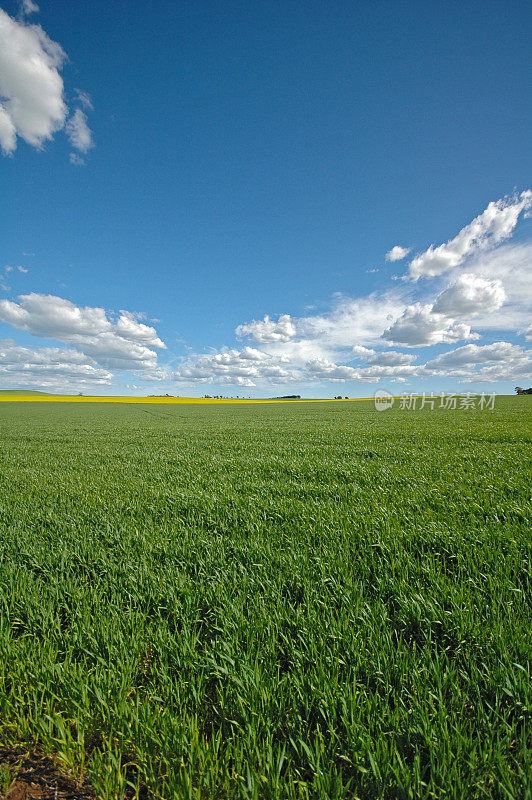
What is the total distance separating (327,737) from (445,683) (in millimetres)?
794

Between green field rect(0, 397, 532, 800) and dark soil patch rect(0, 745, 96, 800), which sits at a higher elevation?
green field rect(0, 397, 532, 800)

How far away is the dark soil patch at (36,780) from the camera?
1.56 meters

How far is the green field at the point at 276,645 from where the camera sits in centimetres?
155

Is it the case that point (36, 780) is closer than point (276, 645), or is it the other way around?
point (36, 780)

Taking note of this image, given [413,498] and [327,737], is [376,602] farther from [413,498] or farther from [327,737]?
[413,498]

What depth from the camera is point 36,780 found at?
1.61 m

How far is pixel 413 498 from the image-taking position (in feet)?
17.5

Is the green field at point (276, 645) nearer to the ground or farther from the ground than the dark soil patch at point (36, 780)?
farther from the ground

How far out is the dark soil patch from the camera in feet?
5.12

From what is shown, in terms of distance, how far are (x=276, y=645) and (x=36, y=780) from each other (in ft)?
4.82

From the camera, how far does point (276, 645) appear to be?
232cm

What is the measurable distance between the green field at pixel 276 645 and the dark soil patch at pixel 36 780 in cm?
9

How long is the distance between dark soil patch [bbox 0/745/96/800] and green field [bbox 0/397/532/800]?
9 centimetres

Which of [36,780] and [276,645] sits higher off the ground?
[276,645]
